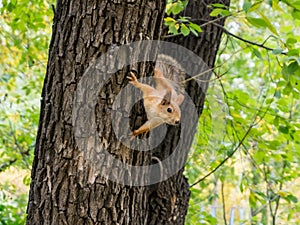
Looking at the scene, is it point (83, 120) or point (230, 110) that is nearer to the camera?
point (83, 120)

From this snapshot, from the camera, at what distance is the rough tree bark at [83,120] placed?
1122 millimetres

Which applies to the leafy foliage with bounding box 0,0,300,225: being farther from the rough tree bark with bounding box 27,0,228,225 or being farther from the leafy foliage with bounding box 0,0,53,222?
the rough tree bark with bounding box 27,0,228,225

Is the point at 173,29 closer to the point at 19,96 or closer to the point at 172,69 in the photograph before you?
the point at 172,69

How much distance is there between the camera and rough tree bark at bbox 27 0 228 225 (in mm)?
1122

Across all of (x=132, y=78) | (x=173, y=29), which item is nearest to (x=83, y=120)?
(x=132, y=78)

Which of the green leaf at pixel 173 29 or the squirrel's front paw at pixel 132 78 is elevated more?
the green leaf at pixel 173 29

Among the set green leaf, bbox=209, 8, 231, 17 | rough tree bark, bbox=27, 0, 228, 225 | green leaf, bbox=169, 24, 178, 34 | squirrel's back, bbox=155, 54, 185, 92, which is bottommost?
rough tree bark, bbox=27, 0, 228, 225

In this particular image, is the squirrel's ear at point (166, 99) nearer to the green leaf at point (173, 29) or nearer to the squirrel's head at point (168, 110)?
the squirrel's head at point (168, 110)

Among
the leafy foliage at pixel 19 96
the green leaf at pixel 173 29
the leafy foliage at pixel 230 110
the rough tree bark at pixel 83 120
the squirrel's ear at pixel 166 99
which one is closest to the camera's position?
the rough tree bark at pixel 83 120

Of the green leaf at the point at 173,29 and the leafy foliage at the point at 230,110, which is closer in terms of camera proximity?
the green leaf at the point at 173,29

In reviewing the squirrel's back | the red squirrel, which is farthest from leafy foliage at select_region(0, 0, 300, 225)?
the red squirrel

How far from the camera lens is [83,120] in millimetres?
1133

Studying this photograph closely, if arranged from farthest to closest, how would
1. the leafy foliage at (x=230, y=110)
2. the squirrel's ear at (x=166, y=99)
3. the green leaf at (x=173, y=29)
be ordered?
the leafy foliage at (x=230, y=110) → the green leaf at (x=173, y=29) → the squirrel's ear at (x=166, y=99)

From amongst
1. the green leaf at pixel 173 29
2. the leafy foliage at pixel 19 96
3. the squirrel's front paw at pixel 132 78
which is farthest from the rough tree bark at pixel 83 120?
the leafy foliage at pixel 19 96
